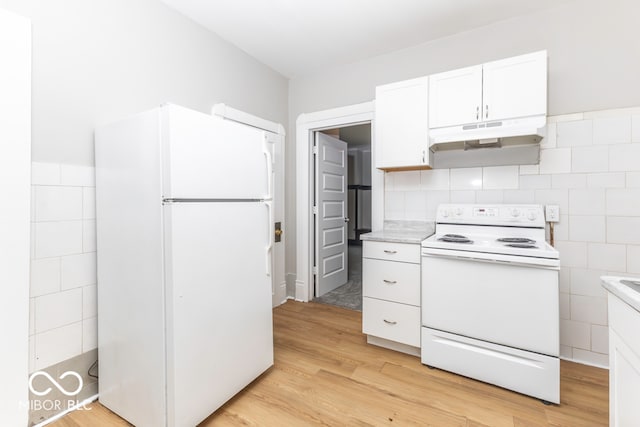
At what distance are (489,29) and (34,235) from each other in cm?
345

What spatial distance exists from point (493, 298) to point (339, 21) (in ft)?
→ 7.79

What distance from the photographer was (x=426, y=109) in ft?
7.62

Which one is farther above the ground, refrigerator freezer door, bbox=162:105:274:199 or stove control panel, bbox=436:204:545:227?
refrigerator freezer door, bbox=162:105:274:199

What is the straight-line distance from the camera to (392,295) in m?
2.24

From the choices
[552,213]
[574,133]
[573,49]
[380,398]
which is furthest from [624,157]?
[380,398]

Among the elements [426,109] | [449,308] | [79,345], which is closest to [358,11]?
[426,109]

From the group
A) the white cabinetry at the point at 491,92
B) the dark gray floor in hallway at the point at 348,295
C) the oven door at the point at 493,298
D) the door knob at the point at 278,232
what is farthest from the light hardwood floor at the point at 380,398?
the white cabinetry at the point at 491,92

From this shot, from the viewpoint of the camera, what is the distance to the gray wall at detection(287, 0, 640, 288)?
1.97 metres

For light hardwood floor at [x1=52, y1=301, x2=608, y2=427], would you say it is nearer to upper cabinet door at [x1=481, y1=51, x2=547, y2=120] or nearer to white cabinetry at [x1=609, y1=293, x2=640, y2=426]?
white cabinetry at [x1=609, y1=293, x2=640, y2=426]

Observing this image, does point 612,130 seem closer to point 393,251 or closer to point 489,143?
point 489,143

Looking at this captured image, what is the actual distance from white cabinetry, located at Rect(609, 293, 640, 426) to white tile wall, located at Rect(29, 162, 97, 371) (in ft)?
8.11

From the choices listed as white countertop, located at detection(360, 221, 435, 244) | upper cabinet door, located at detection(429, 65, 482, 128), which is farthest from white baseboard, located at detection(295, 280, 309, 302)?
upper cabinet door, located at detection(429, 65, 482, 128)

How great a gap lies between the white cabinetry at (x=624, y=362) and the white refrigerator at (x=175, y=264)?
5.46 ft

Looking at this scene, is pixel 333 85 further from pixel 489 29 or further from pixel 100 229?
pixel 100 229
